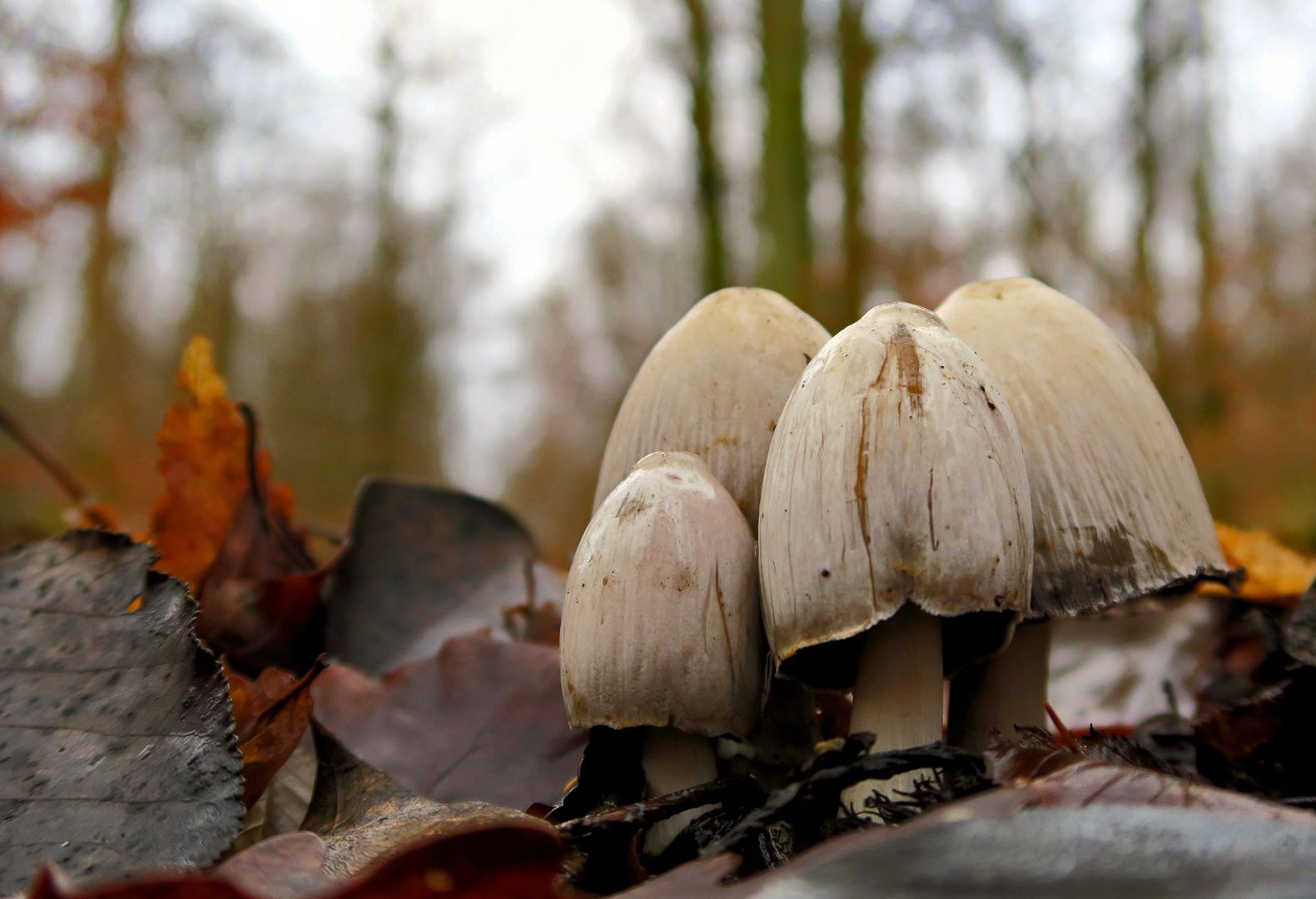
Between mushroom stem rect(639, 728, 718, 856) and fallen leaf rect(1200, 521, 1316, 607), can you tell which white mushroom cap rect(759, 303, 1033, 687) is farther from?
fallen leaf rect(1200, 521, 1316, 607)

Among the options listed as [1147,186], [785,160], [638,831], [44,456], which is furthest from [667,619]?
[1147,186]

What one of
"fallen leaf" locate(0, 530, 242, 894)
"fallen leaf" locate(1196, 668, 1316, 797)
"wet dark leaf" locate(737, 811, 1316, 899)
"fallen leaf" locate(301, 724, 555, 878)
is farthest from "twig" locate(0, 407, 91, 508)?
"fallen leaf" locate(1196, 668, 1316, 797)

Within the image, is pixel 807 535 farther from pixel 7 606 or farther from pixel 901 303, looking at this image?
pixel 7 606

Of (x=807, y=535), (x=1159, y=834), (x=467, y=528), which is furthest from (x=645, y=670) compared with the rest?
(x=467, y=528)

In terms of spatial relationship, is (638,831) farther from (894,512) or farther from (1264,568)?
(1264,568)

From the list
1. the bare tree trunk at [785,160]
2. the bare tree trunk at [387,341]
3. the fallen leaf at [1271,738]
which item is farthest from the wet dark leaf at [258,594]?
the bare tree trunk at [387,341]
